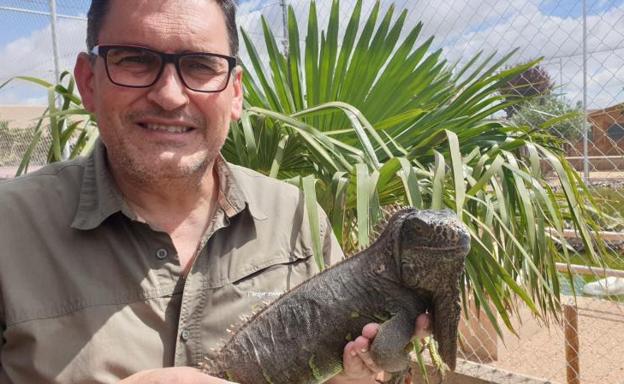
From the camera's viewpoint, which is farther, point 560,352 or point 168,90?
point 560,352

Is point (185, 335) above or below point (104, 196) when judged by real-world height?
below

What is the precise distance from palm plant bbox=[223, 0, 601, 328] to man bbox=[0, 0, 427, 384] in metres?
0.51

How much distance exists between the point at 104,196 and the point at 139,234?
160 mm

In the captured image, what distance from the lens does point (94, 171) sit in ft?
6.23

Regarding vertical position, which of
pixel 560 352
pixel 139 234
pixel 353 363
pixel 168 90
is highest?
pixel 168 90

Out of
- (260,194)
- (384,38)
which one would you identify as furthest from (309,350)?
(384,38)

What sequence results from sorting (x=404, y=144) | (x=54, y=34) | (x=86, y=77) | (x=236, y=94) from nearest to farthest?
(x=86, y=77), (x=236, y=94), (x=404, y=144), (x=54, y=34)

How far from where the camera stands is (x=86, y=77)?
1.90 m

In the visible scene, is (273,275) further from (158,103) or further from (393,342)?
(158,103)

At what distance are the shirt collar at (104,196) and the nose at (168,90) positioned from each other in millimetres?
329

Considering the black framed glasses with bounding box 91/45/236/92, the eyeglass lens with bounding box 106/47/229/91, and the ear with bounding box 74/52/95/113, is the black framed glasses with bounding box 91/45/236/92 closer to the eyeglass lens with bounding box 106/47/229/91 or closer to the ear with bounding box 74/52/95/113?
the eyeglass lens with bounding box 106/47/229/91

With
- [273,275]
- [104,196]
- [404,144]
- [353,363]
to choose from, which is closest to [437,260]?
[353,363]

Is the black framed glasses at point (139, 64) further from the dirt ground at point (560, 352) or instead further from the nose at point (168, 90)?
the dirt ground at point (560, 352)

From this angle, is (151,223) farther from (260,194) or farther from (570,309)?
(570,309)
